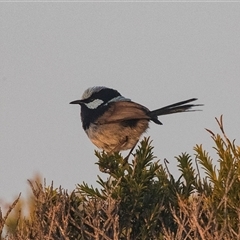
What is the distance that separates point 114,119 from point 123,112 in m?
0.14

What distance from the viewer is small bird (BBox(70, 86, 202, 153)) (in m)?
7.75

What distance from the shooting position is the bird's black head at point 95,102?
8.14 metres

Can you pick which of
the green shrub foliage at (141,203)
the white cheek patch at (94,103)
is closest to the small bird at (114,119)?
the white cheek patch at (94,103)

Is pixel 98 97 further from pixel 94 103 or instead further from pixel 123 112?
pixel 123 112

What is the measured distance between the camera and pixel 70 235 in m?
Answer: 4.18

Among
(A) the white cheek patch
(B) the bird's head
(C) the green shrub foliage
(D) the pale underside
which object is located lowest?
(C) the green shrub foliage

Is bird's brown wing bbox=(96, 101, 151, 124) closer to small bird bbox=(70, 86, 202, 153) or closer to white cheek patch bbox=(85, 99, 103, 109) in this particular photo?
small bird bbox=(70, 86, 202, 153)

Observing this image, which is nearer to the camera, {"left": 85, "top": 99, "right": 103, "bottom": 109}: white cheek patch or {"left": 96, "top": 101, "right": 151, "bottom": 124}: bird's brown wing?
{"left": 96, "top": 101, "right": 151, "bottom": 124}: bird's brown wing

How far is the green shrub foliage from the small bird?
2.83 meters

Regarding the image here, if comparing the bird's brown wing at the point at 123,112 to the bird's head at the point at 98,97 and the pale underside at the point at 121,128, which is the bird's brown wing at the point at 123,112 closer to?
the pale underside at the point at 121,128

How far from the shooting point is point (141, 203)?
14.5 ft

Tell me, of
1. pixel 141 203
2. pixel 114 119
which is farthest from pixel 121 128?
pixel 141 203

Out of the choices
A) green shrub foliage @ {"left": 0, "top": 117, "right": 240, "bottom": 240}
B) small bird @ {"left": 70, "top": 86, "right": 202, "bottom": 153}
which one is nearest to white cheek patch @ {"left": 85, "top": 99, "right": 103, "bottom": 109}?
small bird @ {"left": 70, "top": 86, "right": 202, "bottom": 153}

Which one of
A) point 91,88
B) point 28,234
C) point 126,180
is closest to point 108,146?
point 91,88
